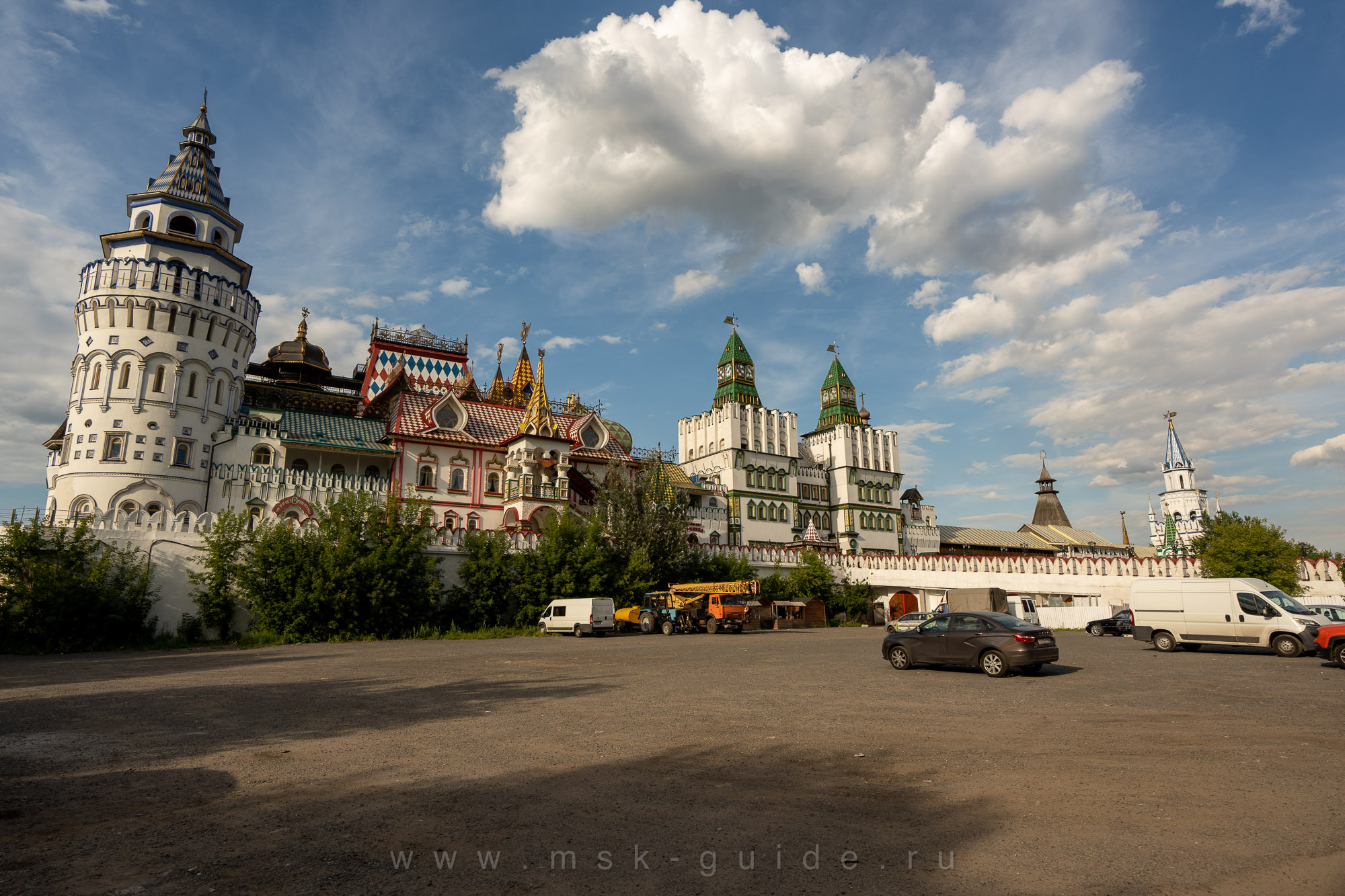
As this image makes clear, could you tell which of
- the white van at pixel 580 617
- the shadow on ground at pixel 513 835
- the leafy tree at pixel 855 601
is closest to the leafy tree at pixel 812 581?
the leafy tree at pixel 855 601

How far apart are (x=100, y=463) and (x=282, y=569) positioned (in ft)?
50.1

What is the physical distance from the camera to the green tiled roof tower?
68938 mm

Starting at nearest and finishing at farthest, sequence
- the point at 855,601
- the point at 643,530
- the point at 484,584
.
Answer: the point at 484,584 → the point at 643,530 → the point at 855,601

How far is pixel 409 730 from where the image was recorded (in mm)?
10406

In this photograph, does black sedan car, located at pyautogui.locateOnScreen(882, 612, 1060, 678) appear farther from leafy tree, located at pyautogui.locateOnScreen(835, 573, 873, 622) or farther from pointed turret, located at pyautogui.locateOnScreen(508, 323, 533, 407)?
pointed turret, located at pyautogui.locateOnScreen(508, 323, 533, 407)

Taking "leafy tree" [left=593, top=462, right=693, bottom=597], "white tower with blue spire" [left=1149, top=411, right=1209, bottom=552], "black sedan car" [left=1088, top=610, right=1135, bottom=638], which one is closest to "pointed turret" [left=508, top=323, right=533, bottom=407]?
"leafy tree" [left=593, top=462, right=693, bottom=597]

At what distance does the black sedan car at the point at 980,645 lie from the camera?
15.9 meters

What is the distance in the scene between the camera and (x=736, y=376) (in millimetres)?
69375

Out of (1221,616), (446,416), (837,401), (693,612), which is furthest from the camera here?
(837,401)

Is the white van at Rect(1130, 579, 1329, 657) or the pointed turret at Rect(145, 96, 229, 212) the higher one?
the pointed turret at Rect(145, 96, 229, 212)

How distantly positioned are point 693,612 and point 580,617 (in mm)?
5768

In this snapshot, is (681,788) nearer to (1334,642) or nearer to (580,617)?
(1334,642)

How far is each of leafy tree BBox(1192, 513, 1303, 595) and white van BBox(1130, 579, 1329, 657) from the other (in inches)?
910

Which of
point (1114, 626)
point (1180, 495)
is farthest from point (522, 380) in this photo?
point (1180, 495)
